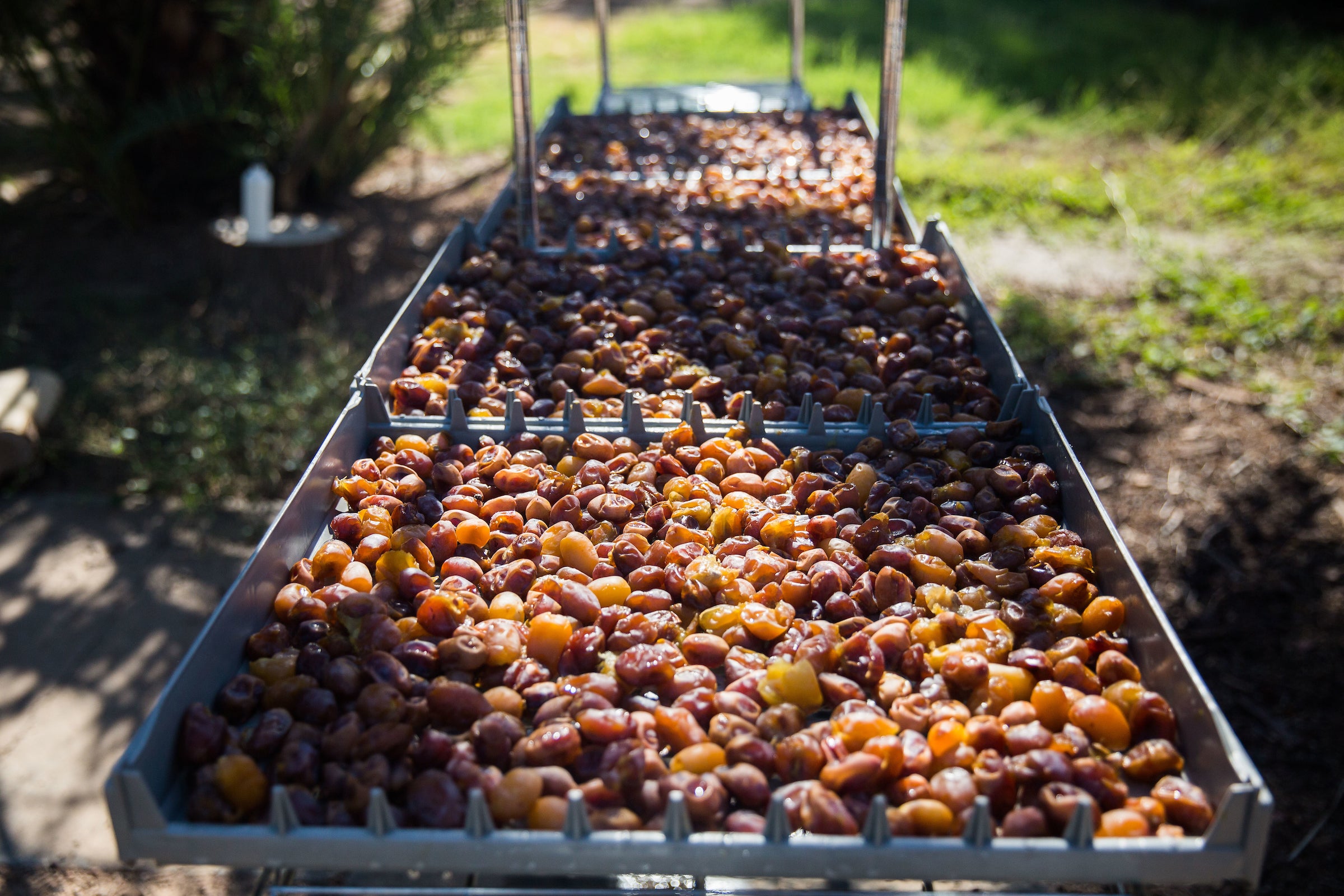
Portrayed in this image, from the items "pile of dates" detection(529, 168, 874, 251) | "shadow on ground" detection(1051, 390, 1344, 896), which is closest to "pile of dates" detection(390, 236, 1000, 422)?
"pile of dates" detection(529, 168, 874, 251)

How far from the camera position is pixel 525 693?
137cm

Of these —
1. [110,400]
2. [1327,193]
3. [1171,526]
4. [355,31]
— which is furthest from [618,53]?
[1171,526]

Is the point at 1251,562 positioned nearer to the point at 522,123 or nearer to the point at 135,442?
the point at 522,123

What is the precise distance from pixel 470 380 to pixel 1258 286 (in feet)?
14.2

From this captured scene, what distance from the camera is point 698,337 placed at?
7.58 ft

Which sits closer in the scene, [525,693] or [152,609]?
[525,693]

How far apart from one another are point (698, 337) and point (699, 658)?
40.2 inches

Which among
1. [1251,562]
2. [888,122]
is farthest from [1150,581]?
[888,122]

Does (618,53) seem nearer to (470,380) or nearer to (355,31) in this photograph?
(355,31)

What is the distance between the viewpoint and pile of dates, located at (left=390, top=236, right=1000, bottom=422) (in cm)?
208

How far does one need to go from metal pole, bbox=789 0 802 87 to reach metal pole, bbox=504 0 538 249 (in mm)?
2517

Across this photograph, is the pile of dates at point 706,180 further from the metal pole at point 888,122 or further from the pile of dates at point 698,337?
the pile of dates at point 698,337

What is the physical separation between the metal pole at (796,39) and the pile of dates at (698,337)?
100 inches

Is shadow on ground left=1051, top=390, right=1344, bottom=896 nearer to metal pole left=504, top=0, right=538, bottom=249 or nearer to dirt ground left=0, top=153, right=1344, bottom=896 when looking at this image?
dirt ground left=0, top=153, right=1344, bottom=896
